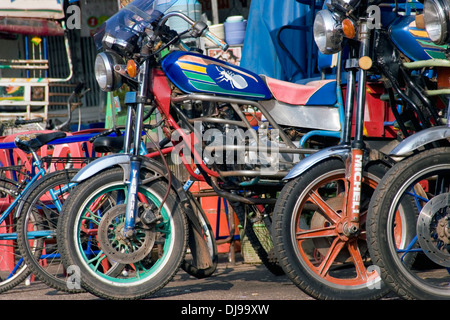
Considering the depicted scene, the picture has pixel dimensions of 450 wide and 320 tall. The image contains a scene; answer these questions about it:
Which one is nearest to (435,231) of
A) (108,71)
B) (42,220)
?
(108,71)

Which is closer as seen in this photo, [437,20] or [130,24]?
[437,20]

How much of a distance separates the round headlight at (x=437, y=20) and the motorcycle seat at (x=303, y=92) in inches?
38.2

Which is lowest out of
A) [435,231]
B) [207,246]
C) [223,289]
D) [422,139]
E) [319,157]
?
[223,289]

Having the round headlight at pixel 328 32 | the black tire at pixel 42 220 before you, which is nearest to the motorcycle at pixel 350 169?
the round headlight at pixel 328 32

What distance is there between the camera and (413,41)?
13.8 feet

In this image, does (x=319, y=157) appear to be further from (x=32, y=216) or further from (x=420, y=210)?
(x=32, y=216)

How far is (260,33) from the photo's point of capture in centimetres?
679

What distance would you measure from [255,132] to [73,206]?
117 centimetres

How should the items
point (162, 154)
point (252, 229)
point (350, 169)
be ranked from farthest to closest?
point (252, 229)
point (162, 154)
point (350, 169)

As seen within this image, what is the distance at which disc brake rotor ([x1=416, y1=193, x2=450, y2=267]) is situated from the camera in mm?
3732

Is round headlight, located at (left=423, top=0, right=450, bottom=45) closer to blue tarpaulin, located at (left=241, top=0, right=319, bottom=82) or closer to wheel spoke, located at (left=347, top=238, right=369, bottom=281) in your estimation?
wheel spoke, located at (left=347, top=238, right=369, bottom=281)

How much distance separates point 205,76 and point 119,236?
1.06 meters

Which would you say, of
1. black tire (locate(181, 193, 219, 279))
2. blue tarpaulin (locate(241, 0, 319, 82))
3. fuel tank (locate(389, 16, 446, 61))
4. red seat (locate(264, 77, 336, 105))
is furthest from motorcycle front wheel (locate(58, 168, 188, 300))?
blue tarpaulin (locate(241, 0, 319, 82))

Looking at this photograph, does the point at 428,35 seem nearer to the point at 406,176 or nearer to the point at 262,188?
the point at 406,176
